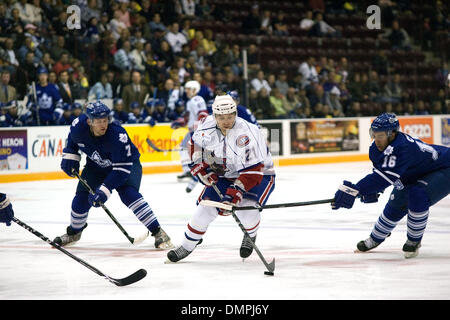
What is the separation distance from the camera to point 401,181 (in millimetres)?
5398

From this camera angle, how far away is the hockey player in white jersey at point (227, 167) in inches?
202

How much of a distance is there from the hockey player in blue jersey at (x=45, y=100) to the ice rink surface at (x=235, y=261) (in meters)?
3.49

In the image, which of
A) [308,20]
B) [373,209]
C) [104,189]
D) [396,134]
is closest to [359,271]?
[396,134]

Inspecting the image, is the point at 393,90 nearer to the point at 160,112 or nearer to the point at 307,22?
the point at 307,22

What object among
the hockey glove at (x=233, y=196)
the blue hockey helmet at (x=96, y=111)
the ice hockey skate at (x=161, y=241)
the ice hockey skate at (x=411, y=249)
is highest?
the blue hockey helmet at (x=96, y=111)

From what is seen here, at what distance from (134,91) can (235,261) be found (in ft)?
27.0

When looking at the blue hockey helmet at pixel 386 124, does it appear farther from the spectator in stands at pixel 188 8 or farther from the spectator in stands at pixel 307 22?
the spectator in stands at pixel 307 22

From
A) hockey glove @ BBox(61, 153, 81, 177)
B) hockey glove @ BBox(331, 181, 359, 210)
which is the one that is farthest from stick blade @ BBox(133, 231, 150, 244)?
hockey glove @ BBox(331, 181, 359, 210)

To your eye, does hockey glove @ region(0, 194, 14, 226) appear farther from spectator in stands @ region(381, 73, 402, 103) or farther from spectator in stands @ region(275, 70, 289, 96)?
spectator in stands @ region(381, 73, 402, 103)

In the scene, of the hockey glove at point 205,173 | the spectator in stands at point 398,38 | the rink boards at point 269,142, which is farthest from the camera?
the spectator in stands at point 398,38

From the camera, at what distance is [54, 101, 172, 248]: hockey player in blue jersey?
571cm

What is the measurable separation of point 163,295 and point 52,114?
844 cm

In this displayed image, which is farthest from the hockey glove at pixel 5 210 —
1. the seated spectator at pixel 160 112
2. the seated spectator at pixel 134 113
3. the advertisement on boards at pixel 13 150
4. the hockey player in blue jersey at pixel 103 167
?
the seated spectator at pixel 160 112
